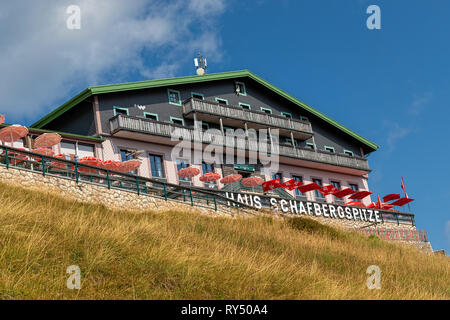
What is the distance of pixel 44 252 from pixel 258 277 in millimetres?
4134

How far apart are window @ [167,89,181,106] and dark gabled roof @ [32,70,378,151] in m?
0.69

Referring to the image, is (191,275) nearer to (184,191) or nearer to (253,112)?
(184,191)

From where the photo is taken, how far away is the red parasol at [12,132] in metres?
26.0

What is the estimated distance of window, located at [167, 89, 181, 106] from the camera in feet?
125

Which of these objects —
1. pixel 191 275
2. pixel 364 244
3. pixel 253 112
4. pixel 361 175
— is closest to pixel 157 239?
pixel 191 275

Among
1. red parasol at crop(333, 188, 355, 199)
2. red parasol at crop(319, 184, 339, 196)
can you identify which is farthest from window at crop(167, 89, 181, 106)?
red parasol at crop(333, 188, 355, 199)

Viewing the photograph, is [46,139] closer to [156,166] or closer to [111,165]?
[111,165]

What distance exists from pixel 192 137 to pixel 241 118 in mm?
4942

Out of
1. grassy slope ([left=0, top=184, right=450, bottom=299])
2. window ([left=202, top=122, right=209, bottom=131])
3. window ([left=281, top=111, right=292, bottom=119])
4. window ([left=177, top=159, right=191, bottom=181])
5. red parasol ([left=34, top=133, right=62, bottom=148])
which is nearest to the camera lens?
grassy slope ([left=0, top=184, right=450, bottom=299])

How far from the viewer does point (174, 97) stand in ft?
126

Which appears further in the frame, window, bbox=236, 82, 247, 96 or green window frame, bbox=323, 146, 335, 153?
green window frame, bbox=323, 146, 335, 153

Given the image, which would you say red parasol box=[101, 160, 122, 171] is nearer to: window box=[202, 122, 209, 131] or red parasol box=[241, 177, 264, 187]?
red parasol box=[241, 177, 264, 187]

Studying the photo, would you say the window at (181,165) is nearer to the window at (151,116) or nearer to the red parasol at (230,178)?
the red parasol at (230,178)

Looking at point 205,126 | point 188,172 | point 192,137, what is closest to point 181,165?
point 192,137
